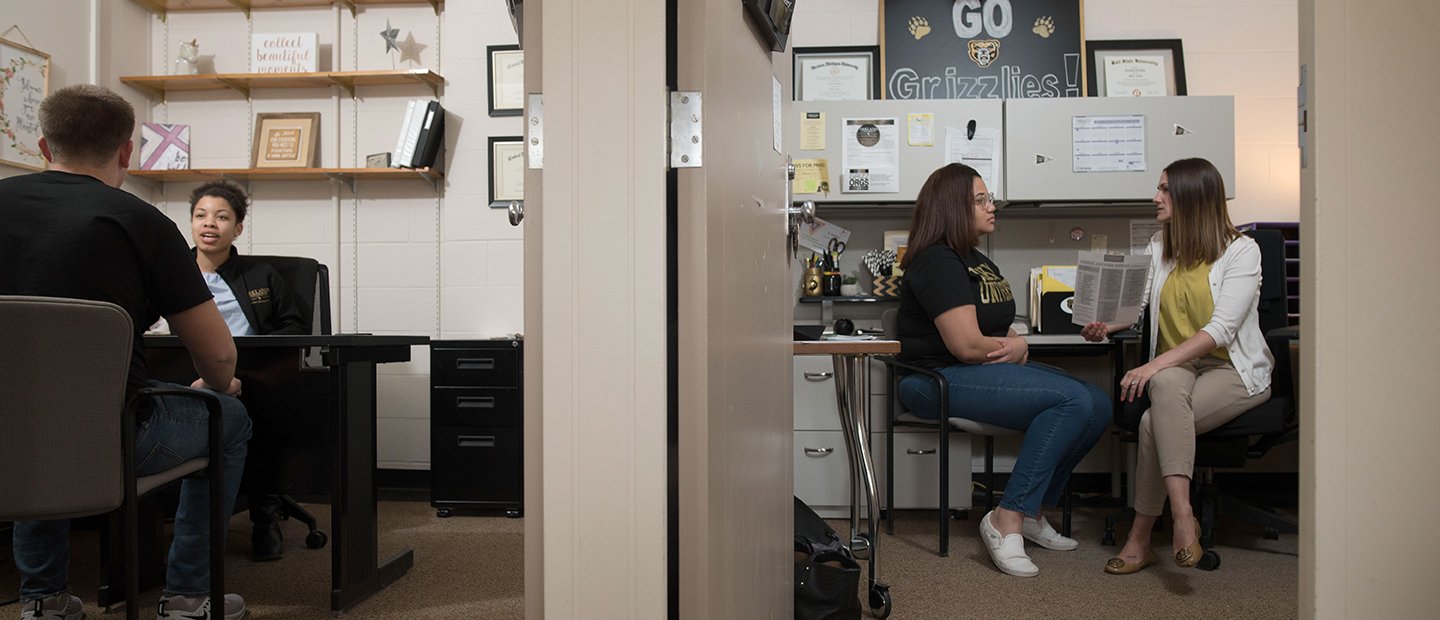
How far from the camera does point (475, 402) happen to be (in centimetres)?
370

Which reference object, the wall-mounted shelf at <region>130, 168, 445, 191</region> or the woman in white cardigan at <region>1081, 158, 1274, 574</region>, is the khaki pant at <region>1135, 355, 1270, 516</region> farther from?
the wall-mounted shelf at <region>130, 168, 445, 191</region>

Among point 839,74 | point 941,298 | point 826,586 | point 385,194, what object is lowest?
point 826,586

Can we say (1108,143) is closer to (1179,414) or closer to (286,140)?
(1179,414)

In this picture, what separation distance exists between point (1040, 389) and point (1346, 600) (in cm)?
175

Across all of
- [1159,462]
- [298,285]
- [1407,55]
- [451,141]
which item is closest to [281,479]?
[298,285]

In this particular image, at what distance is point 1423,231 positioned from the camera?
1.04m

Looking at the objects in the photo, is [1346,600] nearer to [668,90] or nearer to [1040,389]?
[668,90]

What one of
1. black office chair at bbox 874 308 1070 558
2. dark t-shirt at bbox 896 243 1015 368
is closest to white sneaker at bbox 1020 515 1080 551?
black office chair at bbox 874 308 1070 558

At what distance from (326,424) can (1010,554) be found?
194 centimetres

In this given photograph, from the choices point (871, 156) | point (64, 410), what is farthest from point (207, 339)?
point (871, 156)

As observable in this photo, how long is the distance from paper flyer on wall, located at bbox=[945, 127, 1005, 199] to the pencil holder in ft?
1.75

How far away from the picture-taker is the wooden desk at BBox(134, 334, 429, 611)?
2.33m

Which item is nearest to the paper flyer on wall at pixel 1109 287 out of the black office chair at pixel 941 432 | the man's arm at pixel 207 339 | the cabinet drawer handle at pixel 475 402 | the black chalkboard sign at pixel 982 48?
the black office chair at pixel 941 432

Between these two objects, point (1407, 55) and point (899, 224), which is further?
point (899, 224)
